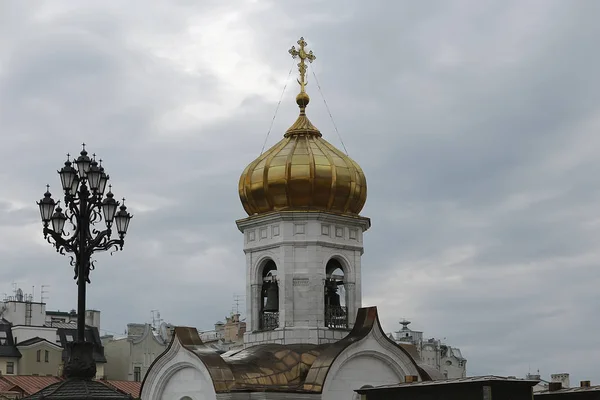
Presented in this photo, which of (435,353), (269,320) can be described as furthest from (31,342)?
(269,320)

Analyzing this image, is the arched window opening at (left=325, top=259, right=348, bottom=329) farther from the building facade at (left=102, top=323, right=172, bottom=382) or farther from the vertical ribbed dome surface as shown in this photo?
the building facade at (left=102, top=323, right=172, bottom=382)

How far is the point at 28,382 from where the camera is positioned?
177 ft

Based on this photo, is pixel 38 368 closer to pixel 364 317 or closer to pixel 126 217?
pixel 364 317

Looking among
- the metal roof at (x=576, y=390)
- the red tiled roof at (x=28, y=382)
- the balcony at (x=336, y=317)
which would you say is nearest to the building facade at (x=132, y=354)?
the red tiled roof at (x=28, y=382)

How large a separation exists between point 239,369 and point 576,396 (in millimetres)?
7694

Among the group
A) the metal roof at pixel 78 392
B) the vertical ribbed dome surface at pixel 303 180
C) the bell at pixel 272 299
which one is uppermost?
the vertical ribbed dome surface at pixel 303 180

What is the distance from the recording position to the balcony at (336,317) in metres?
28.4

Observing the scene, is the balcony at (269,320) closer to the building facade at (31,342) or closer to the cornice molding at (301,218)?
the cornice molding at (301,218)

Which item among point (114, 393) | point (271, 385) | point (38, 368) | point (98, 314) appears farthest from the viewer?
point (98, 314)

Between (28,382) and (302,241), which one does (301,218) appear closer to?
(302,241)

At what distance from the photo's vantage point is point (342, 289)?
29.0 m

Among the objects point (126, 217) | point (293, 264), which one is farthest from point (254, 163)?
point (126, 217)

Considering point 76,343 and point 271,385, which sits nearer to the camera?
point 76,343

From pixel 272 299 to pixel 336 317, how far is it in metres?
1.69
